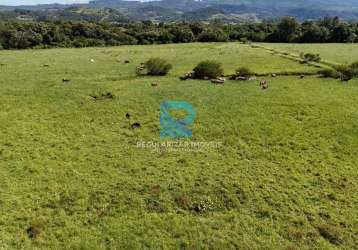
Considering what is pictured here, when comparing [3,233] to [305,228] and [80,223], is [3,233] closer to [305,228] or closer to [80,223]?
[80,223]

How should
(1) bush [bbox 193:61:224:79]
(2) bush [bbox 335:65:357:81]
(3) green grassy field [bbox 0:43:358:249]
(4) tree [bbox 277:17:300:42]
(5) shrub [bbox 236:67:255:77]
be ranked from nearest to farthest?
1. (3) green grassy field [bbox 0:43:358:249]
2. (1) bush [bbox 193:61:224:79]
3. (5) shrub [bbox 236:67:255:77]
4. (2) bush [bbox 335:65:357:81]
5. (4) tree [bbox 277:17:300:42]

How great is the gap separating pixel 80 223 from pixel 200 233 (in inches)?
185

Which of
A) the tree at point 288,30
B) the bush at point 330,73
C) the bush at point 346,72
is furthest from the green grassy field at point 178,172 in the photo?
the tree at point 288,30

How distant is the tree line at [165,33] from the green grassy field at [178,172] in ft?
166

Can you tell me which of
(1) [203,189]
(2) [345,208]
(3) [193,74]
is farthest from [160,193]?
(3) [193,74]

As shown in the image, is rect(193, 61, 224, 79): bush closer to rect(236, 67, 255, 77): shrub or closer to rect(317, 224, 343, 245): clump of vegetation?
rect(236, 67, 255, 77): shrub

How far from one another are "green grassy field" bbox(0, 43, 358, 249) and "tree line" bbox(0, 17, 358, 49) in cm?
5051

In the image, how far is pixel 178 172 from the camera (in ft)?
57.2

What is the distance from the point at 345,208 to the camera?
15.2 m

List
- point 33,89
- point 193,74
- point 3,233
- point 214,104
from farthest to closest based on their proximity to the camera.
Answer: point 193,74
point 33,89
point 214,104
point 3,233

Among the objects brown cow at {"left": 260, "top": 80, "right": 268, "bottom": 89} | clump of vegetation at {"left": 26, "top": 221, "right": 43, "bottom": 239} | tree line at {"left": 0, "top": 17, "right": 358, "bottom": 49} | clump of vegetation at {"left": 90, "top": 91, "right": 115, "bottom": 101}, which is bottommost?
clump of vegetation at {"left": 26, "top": 221, "right": 43, "bottom": 239}

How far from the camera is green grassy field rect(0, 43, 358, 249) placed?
44.0 feet

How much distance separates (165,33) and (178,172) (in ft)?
247

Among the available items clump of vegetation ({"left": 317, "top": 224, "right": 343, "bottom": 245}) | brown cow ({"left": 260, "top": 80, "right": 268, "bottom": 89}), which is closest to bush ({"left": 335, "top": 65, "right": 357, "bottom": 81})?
brown cow ({"left": 260, "top": 80, "right": 268, "bottom": 89})
